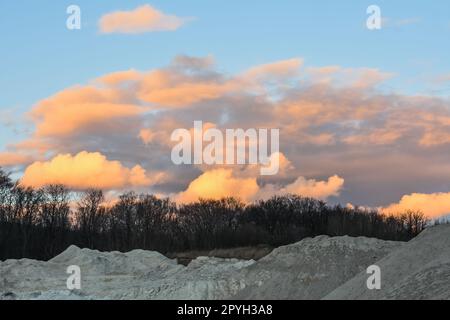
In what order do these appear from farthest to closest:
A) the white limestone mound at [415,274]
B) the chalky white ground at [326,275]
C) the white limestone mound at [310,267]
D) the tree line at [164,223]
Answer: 1. the tree line at [164,223]
2. the white limestone mound at [310,267]
3. the chalky white ground at [326,275]
4. the white limestone mound at [415,274]

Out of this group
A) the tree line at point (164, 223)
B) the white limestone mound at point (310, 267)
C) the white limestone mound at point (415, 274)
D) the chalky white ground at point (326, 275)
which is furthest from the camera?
the tree line at point (164, 223)

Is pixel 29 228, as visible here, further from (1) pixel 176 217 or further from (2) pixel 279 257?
(2) pixel 279 257

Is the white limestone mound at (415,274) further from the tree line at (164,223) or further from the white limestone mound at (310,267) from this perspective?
the tree line at (164,223)

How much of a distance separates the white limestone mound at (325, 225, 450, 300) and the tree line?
44638 millimetres

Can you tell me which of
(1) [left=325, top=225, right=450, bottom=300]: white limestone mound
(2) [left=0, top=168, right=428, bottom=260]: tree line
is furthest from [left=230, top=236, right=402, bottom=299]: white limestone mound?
(2) [left=0, top=168, right=428, bottom=260]: tree line

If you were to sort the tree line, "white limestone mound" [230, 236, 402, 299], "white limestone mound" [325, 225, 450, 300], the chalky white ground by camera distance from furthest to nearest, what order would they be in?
1. the tree line
2. "white limestone mound" [230, 236, 402, 299]
3. the chalky white ground
4. "white limestone mound" [325, 225, 450, 300]

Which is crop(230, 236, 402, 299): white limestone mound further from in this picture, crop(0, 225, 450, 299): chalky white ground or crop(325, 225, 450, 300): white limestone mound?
crop(325, 225, 450, 300): white limestone mound

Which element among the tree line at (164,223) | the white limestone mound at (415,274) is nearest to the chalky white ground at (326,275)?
the white limestone mound at (415,274)

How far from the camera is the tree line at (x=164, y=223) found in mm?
79750

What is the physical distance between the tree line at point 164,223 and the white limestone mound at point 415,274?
44638 millimetres

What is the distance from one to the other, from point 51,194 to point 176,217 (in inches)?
1031

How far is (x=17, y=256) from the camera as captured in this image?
266ft

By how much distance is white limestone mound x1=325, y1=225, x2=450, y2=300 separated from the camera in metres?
18.6
